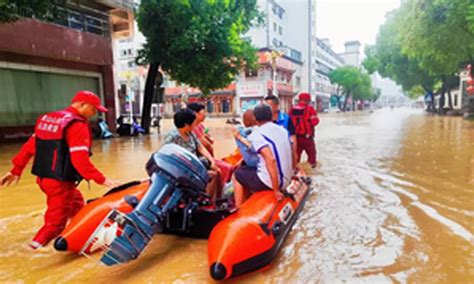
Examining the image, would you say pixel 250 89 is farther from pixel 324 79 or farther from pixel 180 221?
pixel 180 221

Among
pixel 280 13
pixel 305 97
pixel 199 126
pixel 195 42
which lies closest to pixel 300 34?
pixel 280 13

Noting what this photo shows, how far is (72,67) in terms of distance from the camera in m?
15.8

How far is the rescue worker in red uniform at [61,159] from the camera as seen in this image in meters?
3.30

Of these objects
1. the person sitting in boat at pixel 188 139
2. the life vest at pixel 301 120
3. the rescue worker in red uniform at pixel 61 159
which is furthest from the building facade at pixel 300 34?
the rescue worker in red uniform at pixel 61 159

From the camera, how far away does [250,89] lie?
43125mm

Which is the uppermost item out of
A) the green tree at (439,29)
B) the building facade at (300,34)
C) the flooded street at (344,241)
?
the building facade at (300,34)

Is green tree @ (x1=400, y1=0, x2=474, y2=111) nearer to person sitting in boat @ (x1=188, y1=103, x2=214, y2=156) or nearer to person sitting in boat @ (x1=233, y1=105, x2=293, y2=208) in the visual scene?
person sitting in boat @ (x1=188, y1=103, x2=214, y2=156)

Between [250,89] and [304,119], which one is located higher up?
[250,89]

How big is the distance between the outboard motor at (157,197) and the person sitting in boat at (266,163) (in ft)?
1.99

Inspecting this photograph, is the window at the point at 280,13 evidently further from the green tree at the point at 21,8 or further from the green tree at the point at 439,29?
the green tree at the point at 21,8

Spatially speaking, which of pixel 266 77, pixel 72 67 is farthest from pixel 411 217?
pixel 266 77

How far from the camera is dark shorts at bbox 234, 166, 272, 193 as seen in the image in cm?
372

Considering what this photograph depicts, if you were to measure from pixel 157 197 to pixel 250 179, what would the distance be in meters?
1.12

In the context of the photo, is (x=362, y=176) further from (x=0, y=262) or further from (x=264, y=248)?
(x=0, y=262)
